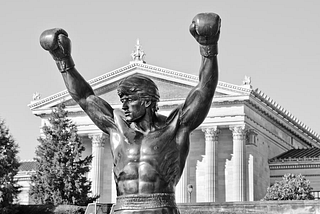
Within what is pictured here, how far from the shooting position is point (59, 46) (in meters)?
4.86

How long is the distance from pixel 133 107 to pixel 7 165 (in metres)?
35.9

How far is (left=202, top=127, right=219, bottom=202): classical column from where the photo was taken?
61.5 m

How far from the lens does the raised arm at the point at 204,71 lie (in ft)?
14.7

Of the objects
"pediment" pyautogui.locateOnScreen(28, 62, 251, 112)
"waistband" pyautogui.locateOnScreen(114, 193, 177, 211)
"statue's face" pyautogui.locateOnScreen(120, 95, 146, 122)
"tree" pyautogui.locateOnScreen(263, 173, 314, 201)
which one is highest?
"pediment" pyautogui.locateOnScreen(28, 62, 251, 112)

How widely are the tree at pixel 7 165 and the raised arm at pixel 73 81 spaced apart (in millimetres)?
34029

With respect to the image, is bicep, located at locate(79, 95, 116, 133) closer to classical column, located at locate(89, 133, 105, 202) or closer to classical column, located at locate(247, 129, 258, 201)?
classical column, located at locate(247, 129, 258, 201)

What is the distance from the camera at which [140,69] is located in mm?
63281

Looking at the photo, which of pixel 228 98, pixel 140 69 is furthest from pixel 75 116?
pixel 228 98

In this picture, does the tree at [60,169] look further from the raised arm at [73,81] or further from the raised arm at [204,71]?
the raised arm at [204,71]

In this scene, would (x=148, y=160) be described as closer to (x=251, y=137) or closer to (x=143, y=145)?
(x=143, y=145)

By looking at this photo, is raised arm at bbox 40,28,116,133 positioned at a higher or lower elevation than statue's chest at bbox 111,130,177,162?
higher

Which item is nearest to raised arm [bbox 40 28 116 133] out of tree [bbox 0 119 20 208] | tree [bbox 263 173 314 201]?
tree [bbox 0 119 20 208]

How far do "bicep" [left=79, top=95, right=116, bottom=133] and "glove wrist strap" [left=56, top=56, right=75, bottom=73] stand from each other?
21 centimetres

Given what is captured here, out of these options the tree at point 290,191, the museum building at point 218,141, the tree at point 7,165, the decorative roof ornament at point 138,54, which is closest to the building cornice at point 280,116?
the museum building at point 218,141
